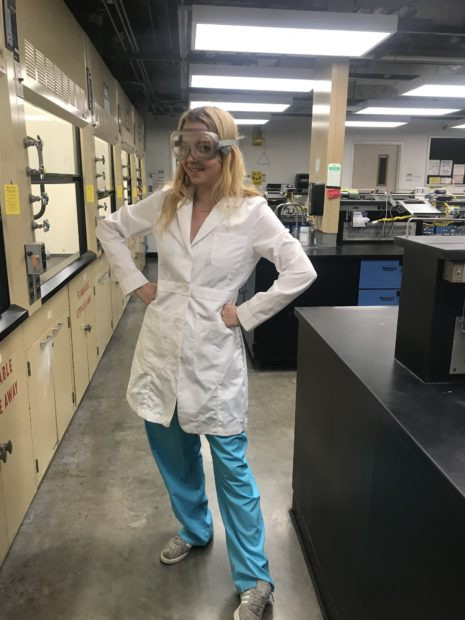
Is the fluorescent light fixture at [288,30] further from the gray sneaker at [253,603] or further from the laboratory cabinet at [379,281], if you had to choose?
the gray sneaker at [253,603]

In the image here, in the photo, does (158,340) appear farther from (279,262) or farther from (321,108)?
(321,108)

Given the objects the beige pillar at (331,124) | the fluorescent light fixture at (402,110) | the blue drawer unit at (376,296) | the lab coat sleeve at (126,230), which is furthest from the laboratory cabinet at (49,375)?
the fluorescent light fixture at (402,110)

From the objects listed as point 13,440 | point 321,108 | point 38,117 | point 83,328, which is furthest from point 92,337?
point 321,108

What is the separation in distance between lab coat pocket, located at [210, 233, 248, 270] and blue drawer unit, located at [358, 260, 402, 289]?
220cm

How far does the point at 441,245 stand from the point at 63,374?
2.02 metres

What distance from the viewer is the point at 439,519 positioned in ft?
2.68

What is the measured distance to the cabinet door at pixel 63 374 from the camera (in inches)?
93.4

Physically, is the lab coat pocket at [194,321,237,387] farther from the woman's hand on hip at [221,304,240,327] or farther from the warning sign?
the warning sign

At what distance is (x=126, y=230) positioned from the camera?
64.3 inches

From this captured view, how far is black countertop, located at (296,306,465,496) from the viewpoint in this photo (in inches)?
34.5

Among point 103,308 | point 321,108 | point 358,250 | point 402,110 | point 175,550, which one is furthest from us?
point 402,110

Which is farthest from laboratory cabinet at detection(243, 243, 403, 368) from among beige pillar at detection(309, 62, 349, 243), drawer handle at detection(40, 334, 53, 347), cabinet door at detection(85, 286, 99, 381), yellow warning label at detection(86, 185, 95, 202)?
drawer handle at detection(40, 334, 53, 347)

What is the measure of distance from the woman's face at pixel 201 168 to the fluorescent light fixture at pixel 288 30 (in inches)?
59.0

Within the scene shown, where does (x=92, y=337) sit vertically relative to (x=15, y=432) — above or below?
below
